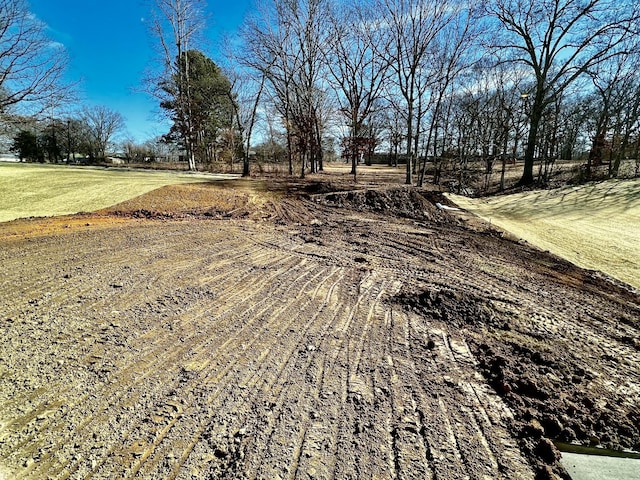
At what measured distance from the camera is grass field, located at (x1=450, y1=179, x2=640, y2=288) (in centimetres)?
698

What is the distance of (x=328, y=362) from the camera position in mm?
2781

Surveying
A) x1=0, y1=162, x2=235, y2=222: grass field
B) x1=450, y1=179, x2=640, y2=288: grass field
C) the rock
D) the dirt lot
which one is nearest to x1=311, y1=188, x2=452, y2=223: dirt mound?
x1=450, y1=179, x2=640, y2=288: grass field

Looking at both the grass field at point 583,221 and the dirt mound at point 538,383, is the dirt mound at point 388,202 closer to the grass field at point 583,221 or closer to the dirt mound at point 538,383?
the grass field at point 583,221

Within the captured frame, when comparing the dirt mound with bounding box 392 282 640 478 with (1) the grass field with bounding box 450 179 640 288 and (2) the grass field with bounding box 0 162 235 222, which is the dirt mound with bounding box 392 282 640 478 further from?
(2) the grass field with bounding box 0 162 235 222

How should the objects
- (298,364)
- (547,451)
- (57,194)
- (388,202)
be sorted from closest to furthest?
(547,451) < (298,364) < (57,194) < (388,202)

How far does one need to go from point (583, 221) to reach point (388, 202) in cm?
688

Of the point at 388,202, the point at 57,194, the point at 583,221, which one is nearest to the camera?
the point at 57,194

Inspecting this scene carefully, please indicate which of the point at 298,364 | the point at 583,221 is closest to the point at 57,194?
the point at 298,364

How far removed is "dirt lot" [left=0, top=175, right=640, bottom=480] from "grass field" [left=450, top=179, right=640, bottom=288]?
1.98 metres

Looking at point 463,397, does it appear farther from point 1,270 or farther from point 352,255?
point 1,270

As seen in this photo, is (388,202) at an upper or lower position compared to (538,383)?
upper

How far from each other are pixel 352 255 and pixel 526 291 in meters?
2.88

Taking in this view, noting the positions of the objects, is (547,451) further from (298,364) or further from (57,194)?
(57,194)

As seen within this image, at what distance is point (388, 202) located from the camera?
11508 millimetres
